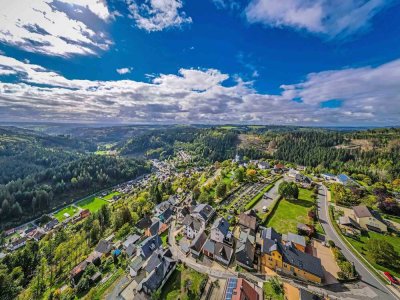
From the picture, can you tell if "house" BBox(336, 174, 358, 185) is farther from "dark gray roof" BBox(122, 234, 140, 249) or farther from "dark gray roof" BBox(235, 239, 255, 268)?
"dark gray roof" BBox(122, 234, 140, 249)

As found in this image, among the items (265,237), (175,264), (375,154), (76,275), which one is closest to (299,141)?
(375,154)

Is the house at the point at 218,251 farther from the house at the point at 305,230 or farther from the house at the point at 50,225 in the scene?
the house at the point at 50,225

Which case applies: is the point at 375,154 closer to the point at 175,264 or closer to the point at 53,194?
the point at 175,264

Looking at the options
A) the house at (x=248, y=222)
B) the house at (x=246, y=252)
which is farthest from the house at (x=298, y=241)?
the house at (x=248, y=222)

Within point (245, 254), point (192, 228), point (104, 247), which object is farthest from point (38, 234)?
point (245, 254)

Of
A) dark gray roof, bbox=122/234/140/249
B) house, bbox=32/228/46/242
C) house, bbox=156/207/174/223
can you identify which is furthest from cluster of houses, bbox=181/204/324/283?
house, bbox=32/228/46/242

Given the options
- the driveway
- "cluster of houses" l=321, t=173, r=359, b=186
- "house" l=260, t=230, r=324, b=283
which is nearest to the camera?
"house" l=260, t=230, r=324, b=283
